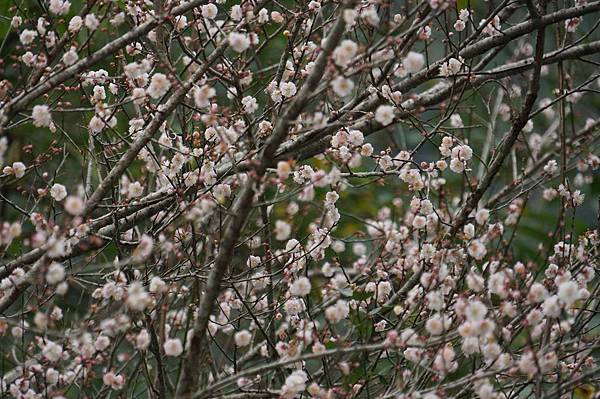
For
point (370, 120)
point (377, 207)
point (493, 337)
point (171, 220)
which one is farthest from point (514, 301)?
point (377, 207)

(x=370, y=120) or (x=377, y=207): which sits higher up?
(x=377, y=207)

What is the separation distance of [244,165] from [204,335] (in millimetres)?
926

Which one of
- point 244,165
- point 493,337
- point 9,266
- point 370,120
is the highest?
point 370,120

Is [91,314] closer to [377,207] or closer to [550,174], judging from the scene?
[550,174]

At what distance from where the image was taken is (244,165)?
347cm

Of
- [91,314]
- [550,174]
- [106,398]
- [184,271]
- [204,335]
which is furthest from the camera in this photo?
[550,174]

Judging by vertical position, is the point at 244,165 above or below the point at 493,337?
above

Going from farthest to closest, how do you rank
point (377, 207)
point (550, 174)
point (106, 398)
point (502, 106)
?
point (377, 207) → point (502, 106) → point (550, 174) → point (106, 398)

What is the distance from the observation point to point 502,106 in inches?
221

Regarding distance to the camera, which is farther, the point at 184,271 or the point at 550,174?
the point at 550,174

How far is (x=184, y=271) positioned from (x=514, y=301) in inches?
53.5

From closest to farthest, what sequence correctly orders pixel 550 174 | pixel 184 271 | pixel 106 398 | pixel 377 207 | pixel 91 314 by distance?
pixel 91 314 → pixel 106 398 → pixel 184 271 → pixel 550 174 → pixel 377 207

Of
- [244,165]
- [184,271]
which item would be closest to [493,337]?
[244,165]

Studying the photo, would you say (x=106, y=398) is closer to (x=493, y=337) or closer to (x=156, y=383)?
(x=156, y=383)
